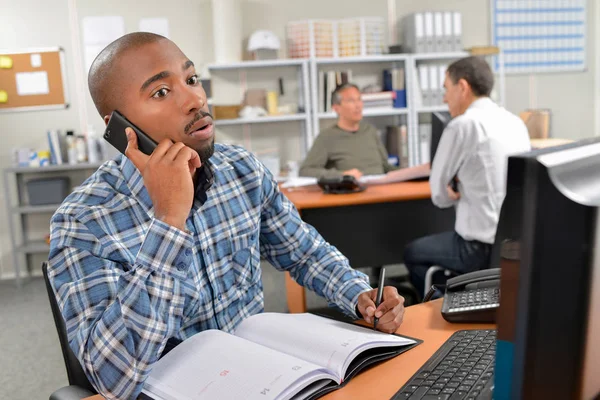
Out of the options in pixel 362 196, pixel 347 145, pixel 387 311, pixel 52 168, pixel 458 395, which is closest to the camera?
pixel 458 395

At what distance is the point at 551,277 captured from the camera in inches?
18.8

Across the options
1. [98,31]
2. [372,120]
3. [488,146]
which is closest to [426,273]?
[488,146]

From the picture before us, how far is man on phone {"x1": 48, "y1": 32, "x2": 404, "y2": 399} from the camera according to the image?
92 cm

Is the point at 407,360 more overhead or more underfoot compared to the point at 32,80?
more underfoot

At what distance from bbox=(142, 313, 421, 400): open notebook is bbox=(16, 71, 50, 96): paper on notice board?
421cm

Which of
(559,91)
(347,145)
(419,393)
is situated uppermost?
(559,91)

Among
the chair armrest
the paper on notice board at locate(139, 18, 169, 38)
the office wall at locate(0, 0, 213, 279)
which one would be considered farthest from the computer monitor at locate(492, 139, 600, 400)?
the paper on notice board at locate(139, 18, 169, 38)

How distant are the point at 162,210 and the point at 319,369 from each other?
1.27ft

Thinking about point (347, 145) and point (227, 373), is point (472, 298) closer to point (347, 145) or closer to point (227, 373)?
point (227, 373)

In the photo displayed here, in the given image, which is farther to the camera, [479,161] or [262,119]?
[262,119]

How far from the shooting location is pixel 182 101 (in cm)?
115

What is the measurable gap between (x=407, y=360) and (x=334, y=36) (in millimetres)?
4130

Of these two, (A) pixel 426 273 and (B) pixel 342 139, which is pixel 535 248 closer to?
(A) pixel 426 273

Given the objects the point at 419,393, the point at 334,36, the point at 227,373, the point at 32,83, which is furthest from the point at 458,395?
the point at 32,83
